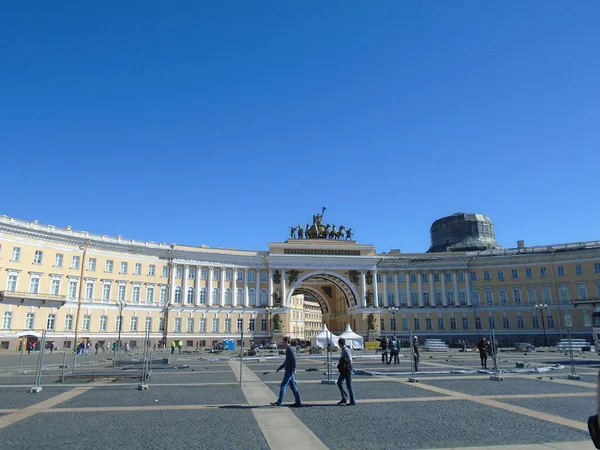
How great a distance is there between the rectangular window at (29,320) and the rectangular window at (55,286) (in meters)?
3.31

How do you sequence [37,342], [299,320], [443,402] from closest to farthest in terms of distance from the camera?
[443,402], [37,342], [299,320]

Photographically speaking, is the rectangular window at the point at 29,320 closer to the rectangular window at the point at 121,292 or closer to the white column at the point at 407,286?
the rectangular window at the point at 121,292

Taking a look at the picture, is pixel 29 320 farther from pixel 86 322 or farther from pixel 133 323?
pixel 133 323

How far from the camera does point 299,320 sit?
128 metres

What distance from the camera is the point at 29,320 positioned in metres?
50.5

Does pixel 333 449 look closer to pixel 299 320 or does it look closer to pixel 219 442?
pixel 219 442

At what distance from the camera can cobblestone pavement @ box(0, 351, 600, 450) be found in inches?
327

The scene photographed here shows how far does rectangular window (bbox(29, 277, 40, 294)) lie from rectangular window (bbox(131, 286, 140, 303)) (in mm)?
11971

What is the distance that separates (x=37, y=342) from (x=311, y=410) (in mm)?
50200

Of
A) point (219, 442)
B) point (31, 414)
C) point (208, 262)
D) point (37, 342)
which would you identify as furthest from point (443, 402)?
point (208, 262)

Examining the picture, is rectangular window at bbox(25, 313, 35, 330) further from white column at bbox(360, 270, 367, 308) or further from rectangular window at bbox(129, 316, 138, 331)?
white column at bbox(360, 270, 367, 308)

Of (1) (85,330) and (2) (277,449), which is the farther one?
(1) (85,330)

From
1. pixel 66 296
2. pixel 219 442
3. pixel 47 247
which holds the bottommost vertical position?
pixel 219 442

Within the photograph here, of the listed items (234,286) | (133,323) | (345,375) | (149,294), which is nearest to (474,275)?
(234,286)
